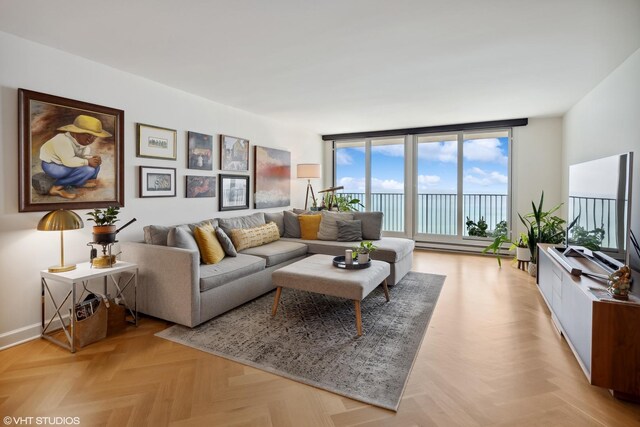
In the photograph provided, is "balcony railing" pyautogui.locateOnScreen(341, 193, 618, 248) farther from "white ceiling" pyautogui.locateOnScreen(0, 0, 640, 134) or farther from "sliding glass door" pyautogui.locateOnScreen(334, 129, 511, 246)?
"white ceiling" pyautogui.locateOnScreen(0, 0, 640, 134)

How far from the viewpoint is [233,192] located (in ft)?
15.5

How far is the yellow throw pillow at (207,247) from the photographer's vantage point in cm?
336

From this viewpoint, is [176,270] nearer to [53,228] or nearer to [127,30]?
[53,228]

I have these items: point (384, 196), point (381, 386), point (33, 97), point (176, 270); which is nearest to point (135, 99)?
point (33, 97)

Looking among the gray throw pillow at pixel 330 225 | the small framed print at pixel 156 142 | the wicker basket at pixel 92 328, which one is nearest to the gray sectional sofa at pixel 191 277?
the wicker basket at pixel 92 328

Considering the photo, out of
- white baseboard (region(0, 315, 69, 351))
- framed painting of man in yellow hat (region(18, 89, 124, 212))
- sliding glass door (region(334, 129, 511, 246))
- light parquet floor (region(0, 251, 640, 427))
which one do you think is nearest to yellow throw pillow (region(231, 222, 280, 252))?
framed painting of man in yellow hat (region(18, 89, 124, 212))

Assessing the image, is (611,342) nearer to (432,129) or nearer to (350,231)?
(350,231)

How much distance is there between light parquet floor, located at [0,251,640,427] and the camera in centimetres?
172

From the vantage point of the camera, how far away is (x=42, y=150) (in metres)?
2.66

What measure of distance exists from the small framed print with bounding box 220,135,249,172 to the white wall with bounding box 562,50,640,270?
4.41 meters

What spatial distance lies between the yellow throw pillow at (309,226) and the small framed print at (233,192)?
2.99ft

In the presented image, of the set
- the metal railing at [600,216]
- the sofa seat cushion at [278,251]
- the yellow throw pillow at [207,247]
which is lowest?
the sofa seat cushion at [278,251]

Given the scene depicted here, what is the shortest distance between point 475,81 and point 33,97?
4208 mm

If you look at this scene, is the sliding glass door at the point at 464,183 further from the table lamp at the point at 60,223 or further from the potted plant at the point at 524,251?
the table lamp at the point at 60,223
